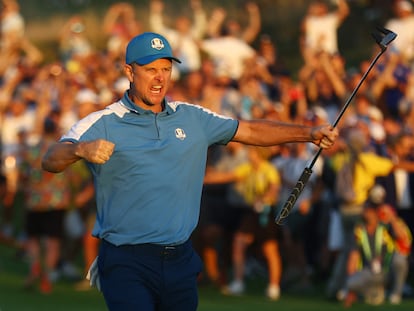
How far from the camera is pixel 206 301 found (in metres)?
14.6

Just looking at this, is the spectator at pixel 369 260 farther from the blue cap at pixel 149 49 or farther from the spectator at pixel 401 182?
the blue cap at pixel 149 49

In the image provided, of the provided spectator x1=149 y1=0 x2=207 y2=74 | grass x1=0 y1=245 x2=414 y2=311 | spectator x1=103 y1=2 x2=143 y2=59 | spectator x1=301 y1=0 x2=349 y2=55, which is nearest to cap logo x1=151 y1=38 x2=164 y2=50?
grass x1=0 y1=245 x2=414 y2=311

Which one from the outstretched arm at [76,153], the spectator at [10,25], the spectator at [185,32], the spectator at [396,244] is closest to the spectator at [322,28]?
the spectator at [185,32]

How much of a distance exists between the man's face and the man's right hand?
60 centimetres

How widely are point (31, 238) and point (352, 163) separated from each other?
13.8 feet

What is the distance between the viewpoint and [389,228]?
14.2 meters

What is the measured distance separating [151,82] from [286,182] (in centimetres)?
797

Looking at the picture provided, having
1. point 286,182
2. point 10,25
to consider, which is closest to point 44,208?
point 286,182

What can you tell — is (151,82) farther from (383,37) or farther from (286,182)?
(286,182)

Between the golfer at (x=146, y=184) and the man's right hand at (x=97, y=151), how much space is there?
0.28 metres

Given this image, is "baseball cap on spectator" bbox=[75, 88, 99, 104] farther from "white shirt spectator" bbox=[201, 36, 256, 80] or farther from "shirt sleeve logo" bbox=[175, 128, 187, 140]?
"shirt sleeve logo" bbox=[175, 128, 187, 140]

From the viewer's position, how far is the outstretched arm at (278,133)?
7391 mm

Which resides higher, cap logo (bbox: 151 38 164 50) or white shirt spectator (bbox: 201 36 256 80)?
white shirt spectator (bbox: 201 36 256 80)

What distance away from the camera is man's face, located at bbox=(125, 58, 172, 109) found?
24.0 ft
